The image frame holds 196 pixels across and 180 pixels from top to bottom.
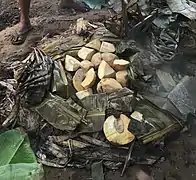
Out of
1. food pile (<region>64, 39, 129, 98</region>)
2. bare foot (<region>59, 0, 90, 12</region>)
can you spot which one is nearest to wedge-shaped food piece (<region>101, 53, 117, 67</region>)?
food pile (<region>64, 39, 129, 98</region>)

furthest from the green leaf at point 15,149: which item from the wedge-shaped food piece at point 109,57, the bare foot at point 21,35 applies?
the bare foot at point 21,35

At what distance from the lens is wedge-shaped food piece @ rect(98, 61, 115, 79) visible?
2.83m

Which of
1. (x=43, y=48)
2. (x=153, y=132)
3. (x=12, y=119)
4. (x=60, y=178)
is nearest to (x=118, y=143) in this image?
(x=153, y=132)

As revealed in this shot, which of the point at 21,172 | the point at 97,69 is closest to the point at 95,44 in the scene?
the point at 97,69

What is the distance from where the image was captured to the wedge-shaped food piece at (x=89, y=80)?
282 centimetres

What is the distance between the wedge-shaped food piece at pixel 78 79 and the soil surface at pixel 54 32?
0.51 metres

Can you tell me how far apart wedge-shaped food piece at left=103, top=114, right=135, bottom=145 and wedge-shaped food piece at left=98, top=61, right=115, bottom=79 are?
0.28 metres

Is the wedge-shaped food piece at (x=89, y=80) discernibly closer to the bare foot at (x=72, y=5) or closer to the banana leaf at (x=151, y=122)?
the banana leaf at (x=151, y=122)

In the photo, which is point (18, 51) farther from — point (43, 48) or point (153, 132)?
point (153, 132)

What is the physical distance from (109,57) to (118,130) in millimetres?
515

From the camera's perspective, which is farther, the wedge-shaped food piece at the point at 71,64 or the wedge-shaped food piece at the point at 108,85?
the wedge-shaped food piece at the point at 71,64

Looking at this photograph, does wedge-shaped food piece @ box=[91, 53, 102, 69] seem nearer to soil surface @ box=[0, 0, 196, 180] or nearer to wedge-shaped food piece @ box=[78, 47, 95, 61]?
wedge-shaped food piece @ box=[78, 47, 95, 61]

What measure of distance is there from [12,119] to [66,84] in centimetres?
37

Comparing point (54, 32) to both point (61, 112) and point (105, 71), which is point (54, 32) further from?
point (61, 112)
